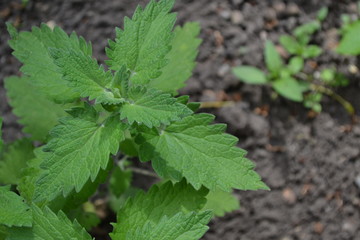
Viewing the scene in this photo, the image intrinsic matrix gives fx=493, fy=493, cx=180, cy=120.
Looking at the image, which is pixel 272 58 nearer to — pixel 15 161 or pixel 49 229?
pixel 15 161

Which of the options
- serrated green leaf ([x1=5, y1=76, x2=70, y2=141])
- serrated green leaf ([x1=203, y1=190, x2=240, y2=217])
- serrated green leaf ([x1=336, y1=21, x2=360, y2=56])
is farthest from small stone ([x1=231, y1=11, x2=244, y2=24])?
serrated green leaf ([x1=5, y1=76, x2=70, y2=141])

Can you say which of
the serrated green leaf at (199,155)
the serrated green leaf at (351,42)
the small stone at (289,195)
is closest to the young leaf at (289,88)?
the serrated green leaf at (351,42)

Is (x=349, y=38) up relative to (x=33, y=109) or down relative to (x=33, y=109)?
down

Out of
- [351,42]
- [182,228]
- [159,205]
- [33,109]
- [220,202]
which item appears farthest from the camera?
[351,42]

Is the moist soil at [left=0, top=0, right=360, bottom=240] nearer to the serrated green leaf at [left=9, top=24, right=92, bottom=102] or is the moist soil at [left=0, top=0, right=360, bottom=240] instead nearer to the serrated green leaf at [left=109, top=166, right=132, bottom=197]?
the serrated green leaf at [left=109, top=166, right=132, bottom=197]

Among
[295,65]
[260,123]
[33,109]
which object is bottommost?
[260,123]

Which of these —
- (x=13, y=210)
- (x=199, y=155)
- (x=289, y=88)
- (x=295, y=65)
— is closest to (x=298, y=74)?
(x=295, y=65)
